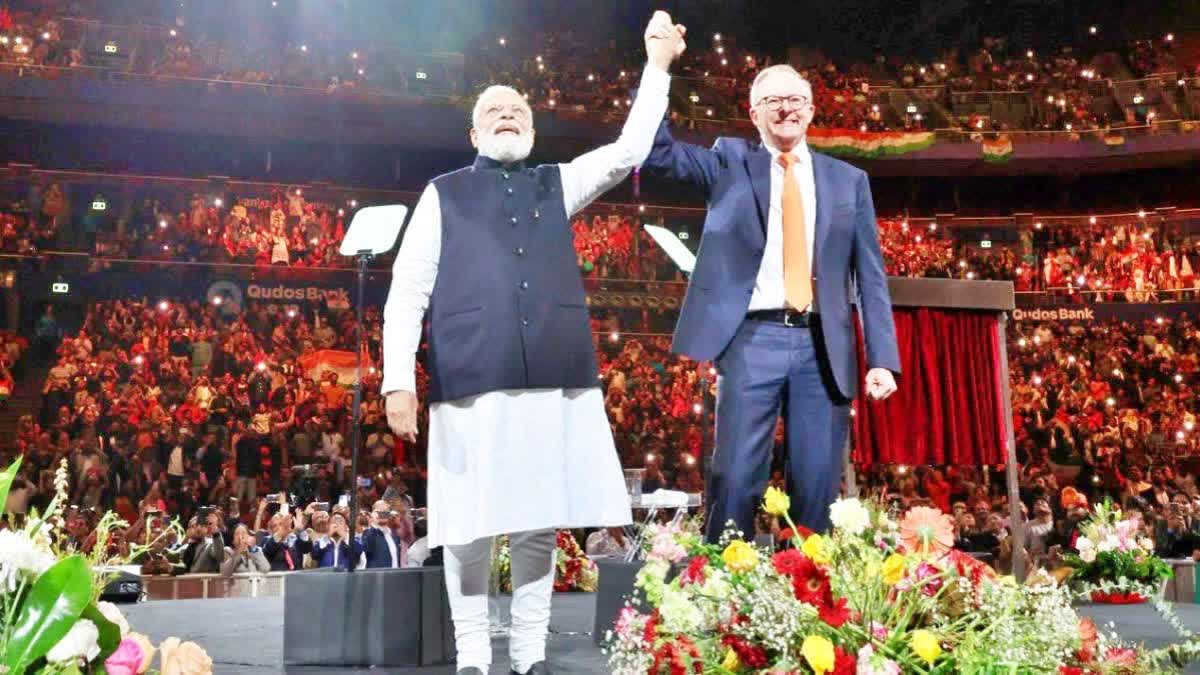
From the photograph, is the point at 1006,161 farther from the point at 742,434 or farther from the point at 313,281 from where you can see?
the point at 742,434

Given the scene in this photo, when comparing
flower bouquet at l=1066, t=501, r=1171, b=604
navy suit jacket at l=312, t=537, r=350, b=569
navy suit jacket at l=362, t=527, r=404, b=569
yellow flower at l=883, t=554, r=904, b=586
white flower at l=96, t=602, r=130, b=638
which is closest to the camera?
white flower at l=96, t=602, r=130, b=638

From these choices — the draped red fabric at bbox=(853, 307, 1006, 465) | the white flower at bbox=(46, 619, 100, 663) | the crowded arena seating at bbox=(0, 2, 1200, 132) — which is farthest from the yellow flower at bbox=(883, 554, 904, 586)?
the crowded arena seating at bbox=(0, 2, 1200, 132)

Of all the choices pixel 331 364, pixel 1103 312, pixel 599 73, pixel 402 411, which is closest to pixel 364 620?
pixel 402 411

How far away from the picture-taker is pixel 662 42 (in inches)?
121

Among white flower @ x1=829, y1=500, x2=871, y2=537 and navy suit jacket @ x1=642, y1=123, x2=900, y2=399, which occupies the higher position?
navy suit jacket @ x1=642, y1=123, x2=900, y2=399

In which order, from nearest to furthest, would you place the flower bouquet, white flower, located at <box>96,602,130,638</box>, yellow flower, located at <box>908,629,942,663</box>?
white flower, located at <box>96,602,130,638</box>, yellow flower, located at <box>908,629,942,663</box>, the flower bouquet

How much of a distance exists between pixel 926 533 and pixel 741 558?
33cm

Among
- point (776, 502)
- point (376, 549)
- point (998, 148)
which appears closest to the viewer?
point (776, 502)

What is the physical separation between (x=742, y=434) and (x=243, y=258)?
11.8 m

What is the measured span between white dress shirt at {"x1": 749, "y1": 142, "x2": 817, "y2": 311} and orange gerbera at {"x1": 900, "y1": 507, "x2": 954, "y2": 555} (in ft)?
3.14

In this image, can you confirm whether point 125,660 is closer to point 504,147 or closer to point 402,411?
point 402,411

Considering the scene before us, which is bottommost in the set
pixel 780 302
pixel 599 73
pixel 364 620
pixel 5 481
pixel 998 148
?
pixel 364 620

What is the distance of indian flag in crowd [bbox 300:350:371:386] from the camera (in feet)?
41.9

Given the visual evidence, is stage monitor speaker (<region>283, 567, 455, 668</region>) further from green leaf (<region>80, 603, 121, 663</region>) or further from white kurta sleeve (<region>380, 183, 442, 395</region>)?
green leaf (<region>80, 603, 121, 663</region>)
